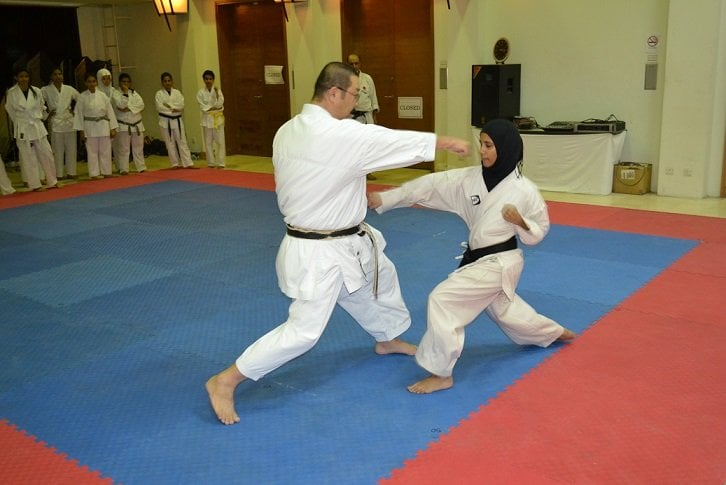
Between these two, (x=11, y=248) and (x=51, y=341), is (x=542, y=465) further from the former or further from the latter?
(x=11, y=248)

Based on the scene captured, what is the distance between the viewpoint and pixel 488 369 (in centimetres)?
347

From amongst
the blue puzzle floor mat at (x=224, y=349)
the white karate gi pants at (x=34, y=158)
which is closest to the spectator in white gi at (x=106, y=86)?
the white karate gi pants at (x=34, y=158)

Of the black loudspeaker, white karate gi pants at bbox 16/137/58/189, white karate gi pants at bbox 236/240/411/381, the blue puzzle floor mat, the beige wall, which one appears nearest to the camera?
the blue puzzle floor mat

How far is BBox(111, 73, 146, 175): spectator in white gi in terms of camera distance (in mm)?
10570

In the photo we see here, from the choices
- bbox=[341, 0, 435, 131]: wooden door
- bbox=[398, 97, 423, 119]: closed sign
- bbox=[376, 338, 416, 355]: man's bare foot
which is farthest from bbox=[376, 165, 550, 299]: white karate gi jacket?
bbox=[398, 97, 423, 119]: closed sign

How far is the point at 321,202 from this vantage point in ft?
9.72

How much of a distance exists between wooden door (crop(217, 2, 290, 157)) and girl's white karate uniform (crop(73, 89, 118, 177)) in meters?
2.63

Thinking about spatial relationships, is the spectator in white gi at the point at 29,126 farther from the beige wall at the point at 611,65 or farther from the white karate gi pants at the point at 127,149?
the beige wall at the point at 611,65

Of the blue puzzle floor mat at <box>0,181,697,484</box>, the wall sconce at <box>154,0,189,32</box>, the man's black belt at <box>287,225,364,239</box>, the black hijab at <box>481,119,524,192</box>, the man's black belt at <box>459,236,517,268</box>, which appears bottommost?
the blue puzzle floor mat at <box>0,181,697,484</box>

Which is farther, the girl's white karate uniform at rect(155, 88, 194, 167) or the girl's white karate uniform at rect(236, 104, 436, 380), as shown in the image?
the girl's white karate uniform at rect(155, 88, 194, 167)

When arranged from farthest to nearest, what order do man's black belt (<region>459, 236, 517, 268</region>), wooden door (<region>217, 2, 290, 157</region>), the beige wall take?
wooden door (<region>217, 2, 290, 157</region>) < the beige wall < man's black belt (<region>459, 236, 517, 268</region>)

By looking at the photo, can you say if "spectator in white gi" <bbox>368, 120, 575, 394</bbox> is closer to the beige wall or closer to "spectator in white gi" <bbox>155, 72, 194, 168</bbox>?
the beige wall

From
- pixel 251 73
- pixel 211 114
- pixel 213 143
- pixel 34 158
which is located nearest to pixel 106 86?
pixel 211 114

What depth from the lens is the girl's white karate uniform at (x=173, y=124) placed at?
10.6 m
